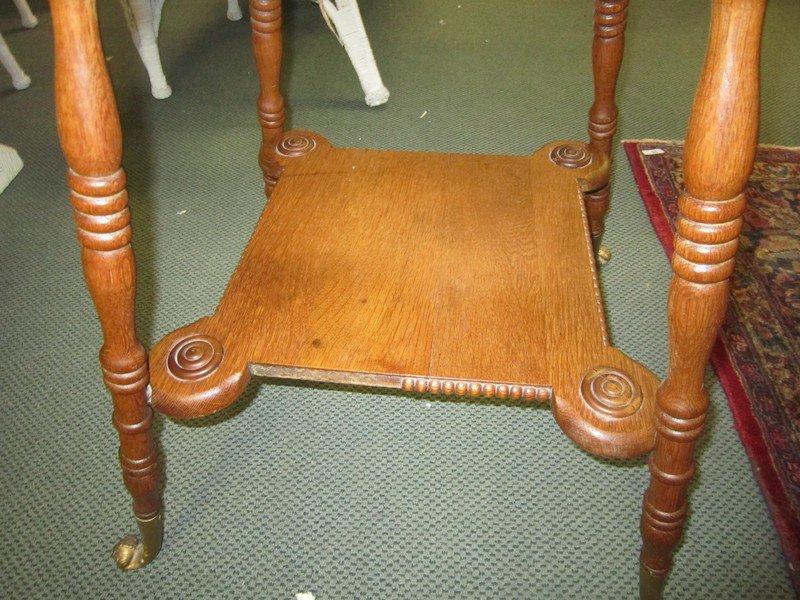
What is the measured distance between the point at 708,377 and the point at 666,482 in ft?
1.34

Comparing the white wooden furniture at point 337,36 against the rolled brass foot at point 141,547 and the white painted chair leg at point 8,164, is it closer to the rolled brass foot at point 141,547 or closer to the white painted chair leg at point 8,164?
the white painted chair leg at point 8,164

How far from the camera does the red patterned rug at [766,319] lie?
0.84m

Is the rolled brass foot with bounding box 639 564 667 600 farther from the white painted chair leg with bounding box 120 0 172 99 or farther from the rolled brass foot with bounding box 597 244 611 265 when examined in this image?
the white painted chair leg with bounding box 120 0 172 99

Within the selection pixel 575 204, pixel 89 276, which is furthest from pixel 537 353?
pixel 89 276

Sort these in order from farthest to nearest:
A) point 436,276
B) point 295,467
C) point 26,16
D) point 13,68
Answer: point 26,16 → point 13,68 → point 295,467 → point 436,276

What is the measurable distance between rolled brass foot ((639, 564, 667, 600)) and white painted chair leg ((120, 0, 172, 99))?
1.35 metres

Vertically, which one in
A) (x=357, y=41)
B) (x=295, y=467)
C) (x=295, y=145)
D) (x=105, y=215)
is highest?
(x=105, y=215)

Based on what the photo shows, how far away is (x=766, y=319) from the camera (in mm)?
1033

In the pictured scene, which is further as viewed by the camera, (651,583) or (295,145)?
(295,145)

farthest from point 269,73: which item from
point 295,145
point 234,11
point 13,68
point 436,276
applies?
point 234,11

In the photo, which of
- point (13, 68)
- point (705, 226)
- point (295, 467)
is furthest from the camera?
point (13, 68)

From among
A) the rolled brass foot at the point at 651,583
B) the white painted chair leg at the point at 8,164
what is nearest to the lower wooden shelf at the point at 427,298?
the rolled brass foot at the point at 651,583

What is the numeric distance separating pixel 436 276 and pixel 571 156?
28 centimetres

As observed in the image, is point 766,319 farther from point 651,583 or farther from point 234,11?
point 234,11
